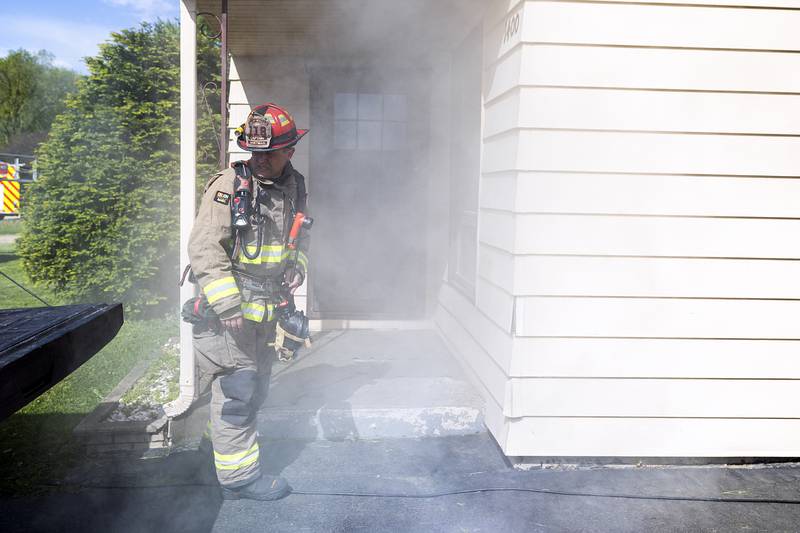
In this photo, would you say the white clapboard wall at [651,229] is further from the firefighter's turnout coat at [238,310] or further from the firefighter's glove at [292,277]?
the firefighter's turnout coat at [238,310]

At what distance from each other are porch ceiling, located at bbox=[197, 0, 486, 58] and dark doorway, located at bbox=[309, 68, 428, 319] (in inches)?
14.0

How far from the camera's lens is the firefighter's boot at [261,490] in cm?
308

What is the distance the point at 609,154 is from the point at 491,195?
831 millimetres

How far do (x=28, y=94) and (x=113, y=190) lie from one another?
57146mm

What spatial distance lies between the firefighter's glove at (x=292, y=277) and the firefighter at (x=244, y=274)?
0.12 m

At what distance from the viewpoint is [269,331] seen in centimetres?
324

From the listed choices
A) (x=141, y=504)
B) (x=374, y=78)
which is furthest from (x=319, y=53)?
(x=141, y=504)

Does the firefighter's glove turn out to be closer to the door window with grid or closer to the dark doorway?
the dark doorway

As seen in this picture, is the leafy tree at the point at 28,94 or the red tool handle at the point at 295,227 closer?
the red tool handle at the point at 295,227

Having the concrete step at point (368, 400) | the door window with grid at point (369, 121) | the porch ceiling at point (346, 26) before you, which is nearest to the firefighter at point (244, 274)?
the concrete step at point (368, 400)

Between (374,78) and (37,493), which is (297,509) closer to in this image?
(37,493)

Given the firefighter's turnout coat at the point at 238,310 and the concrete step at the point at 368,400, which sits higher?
the firefighter's turnout coat at the point at 238,310

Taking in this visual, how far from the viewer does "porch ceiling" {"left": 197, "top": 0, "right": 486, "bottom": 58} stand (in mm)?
4531

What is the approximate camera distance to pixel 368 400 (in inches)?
157
